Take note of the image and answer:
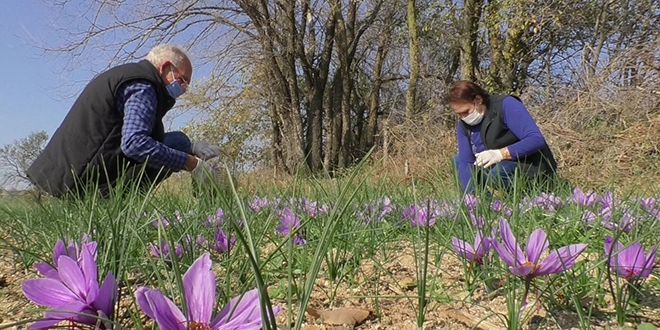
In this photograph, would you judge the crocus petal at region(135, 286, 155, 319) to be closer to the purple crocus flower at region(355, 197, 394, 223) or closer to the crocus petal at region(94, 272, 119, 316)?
the crocus petal at region(94, 272, 119, 316)

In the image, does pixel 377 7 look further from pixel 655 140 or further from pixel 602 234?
pixel 602 234

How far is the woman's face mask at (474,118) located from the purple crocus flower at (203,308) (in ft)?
11.7

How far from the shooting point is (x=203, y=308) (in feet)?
1.61

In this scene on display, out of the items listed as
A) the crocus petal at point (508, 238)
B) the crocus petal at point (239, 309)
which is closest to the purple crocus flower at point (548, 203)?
the crocus petal at point (508, 238)

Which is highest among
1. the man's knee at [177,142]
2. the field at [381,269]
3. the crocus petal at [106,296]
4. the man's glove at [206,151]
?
the man's knee at [177,142]

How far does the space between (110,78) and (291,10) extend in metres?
8.88

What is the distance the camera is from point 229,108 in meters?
14.6

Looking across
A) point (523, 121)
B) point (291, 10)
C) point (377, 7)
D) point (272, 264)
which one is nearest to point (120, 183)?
point (272, 264)

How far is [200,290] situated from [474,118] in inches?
142

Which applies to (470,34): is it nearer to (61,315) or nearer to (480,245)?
(480,245)

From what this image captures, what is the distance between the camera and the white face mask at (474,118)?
378 cm

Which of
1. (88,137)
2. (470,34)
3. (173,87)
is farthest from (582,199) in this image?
(470,34)

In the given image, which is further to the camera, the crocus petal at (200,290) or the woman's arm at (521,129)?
the woman's arm at (521,129)

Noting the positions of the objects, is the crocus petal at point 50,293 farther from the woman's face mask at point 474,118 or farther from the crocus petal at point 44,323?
the woman's face mask at point 474,118
